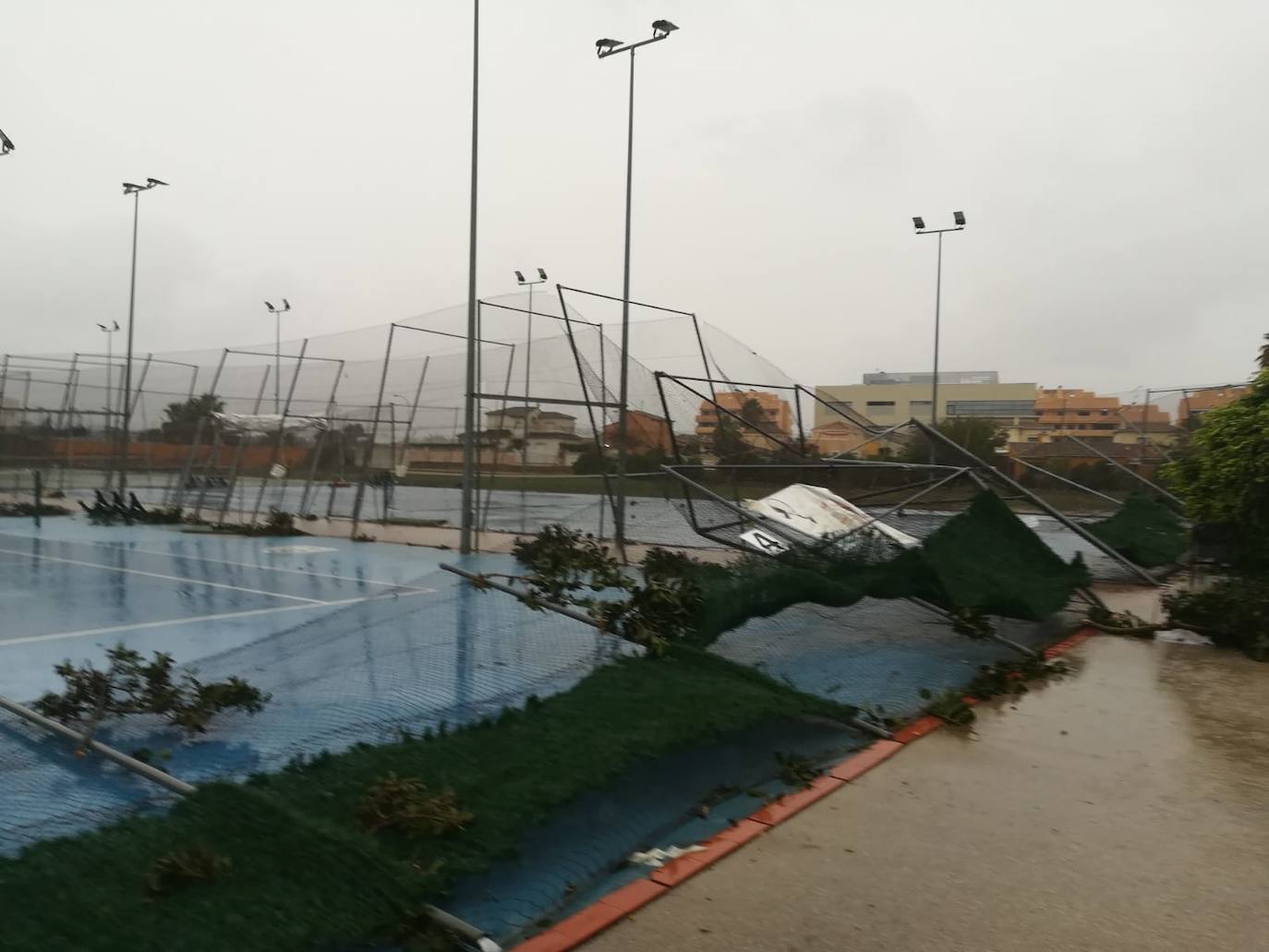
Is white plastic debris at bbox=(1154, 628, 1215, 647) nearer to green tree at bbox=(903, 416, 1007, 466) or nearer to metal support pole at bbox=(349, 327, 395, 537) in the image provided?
green tree at bbox=(903, 416, 1007, 466)

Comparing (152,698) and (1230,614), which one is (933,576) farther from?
(152,698)

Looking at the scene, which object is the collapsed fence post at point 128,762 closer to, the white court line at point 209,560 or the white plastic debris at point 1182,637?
→ the white court line at point 209,560

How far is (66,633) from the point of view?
8.05 m

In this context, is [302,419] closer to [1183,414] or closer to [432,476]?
[432,476]

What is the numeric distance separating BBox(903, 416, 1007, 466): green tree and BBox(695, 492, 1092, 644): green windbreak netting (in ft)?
30.3

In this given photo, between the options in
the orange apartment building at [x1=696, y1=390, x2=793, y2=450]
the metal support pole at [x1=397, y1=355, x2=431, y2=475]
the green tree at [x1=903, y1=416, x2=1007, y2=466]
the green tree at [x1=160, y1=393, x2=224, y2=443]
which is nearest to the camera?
the orange apartment building at [x1=696, y1=390, x2=793, y2=450]

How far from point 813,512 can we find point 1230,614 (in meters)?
3.46

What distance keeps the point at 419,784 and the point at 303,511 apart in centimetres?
1659

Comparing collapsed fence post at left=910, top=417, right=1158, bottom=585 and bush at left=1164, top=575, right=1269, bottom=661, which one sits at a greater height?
collapsed fence post at left=910, top=417, right=1158, bottom=585

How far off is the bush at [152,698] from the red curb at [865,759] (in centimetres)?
297

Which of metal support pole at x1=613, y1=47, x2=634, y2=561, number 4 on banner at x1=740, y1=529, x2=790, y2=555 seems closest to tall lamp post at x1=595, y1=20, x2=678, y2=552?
metal support pole at x1=613, y1=47, x2=634, y2=561

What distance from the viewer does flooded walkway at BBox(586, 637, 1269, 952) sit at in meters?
3.23

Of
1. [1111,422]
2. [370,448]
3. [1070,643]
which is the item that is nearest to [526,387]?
[370,448]

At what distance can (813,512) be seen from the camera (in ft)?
30.6
